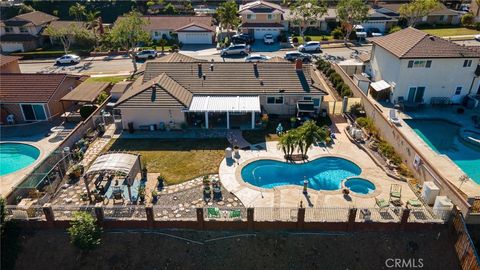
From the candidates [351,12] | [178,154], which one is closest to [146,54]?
[178,154]

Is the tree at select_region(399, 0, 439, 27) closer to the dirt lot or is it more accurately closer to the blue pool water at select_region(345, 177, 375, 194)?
the blue pool water at select_region(345, 177, 375, 194)

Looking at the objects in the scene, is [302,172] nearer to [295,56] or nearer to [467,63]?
[467,63]

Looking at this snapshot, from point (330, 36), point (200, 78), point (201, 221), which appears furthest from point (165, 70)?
point (330, 36)

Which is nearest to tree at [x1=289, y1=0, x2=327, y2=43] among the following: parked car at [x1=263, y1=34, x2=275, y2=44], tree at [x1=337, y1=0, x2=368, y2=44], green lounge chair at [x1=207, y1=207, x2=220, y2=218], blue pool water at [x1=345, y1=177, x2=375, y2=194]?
tree at [x1=337, y1=0, x2=368, y2=44]

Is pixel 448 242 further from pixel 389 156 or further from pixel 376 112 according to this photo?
pixel 376 112

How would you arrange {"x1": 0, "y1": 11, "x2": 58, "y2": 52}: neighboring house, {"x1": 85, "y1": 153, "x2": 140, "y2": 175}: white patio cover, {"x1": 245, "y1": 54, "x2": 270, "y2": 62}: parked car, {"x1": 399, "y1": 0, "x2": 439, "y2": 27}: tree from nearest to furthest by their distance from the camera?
1. {"x1": 85, "y1": 153, "x2": 140, "y2": 175}: white patio cover
2. {"x1": 245, "y1": 54, "x2": 270, "y2": 62}: parked car
3. {"x1": 399, "y1": 0, "x2": 439, "y2": 27}: tree
4. {"x1": 0, "y1": 11, "x2": 58, "y2": 52}: neighboring house

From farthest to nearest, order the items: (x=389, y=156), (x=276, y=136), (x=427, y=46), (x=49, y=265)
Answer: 1. (x=427, y=46)
2. (x=276, y=136)
3. (x=389, y=156)
4. (x=49, y=265)
